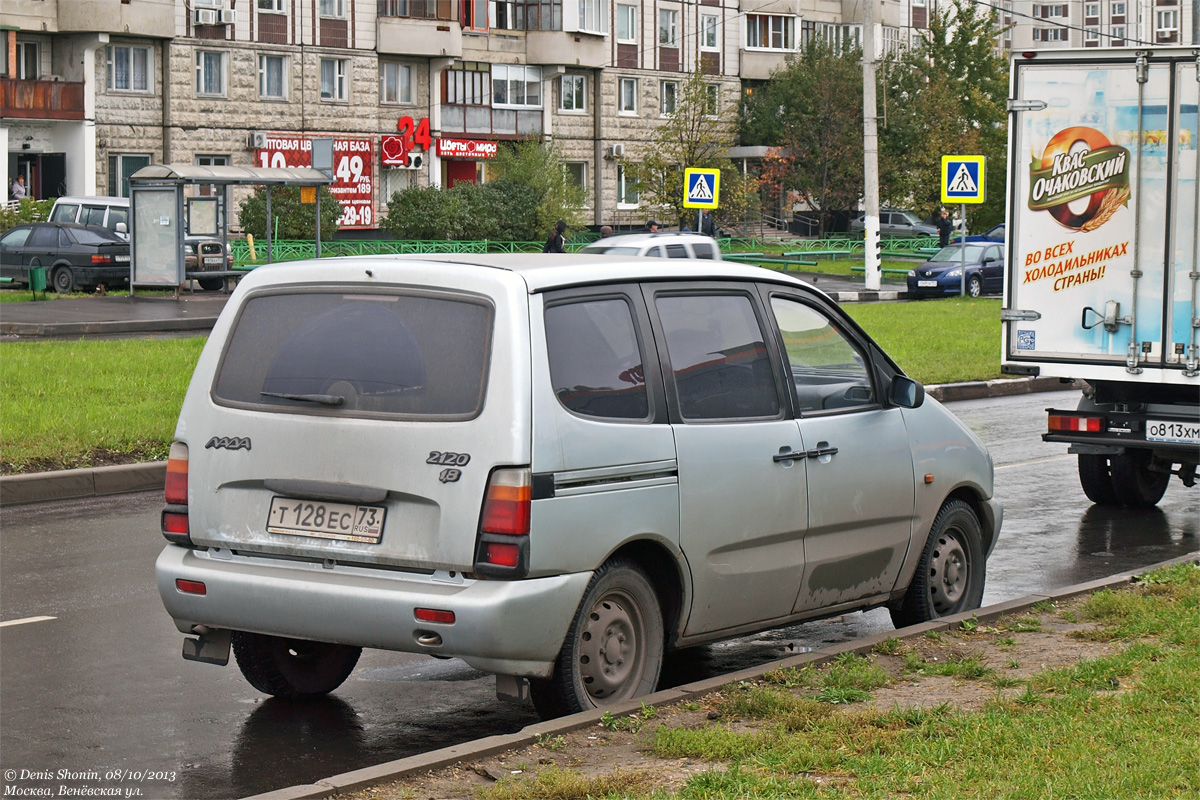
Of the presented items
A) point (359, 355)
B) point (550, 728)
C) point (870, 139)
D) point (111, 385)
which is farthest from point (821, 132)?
point (550, 728)

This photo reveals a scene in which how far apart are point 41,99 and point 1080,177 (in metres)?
43.6

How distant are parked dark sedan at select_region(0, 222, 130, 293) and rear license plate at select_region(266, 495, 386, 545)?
30572mm

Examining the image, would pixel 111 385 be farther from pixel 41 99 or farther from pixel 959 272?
pixel 41 99

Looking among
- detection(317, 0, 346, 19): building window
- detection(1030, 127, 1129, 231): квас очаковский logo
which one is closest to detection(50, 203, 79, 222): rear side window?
detection(317, 0, 346, 19): building window

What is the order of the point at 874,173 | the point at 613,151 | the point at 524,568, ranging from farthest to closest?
the point at 613,151
the point at 874,173
the point at 524,568

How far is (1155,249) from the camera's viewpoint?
36.5ft

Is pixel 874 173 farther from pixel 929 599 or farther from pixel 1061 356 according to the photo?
pixel 929 599

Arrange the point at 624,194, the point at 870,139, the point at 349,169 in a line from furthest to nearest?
the point at 624,194
the point at 349,169
the point at 870,139

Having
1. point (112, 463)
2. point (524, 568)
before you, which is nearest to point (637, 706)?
point (524, 568)

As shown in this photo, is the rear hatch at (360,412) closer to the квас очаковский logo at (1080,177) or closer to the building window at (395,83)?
the квас очаковский logo at (1080,177)

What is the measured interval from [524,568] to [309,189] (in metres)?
36.5

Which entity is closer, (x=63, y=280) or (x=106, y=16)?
(x=63, y=280)

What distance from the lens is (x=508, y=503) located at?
5.35 meters

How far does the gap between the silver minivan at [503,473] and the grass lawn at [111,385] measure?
7.02 meters
